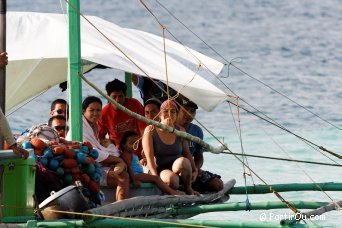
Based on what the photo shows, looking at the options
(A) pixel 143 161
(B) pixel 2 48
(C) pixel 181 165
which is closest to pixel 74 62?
(C) pixel 181 165

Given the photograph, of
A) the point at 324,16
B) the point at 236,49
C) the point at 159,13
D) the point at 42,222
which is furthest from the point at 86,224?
the point at 159,13

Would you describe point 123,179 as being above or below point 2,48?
below

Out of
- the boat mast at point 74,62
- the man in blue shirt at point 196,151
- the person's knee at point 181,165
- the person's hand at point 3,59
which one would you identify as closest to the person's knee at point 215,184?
the man in blue shirt at point 196,151

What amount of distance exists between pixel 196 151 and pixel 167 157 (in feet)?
3.57

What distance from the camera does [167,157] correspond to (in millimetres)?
13367

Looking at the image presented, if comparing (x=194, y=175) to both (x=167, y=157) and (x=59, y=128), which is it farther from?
(x=59, y=128)

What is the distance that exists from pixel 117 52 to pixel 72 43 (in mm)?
869

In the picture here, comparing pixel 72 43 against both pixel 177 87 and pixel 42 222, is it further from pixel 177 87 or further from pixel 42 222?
pixel 42 222

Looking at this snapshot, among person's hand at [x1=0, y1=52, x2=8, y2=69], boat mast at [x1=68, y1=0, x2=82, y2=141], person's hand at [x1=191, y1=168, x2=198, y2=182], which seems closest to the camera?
person's hand at [x1=0, y1=52, x2=8, y2=69]

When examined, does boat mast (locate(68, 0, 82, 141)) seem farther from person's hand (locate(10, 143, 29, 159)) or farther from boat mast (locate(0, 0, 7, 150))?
person's hand (locate(10, 143, 29, 159))

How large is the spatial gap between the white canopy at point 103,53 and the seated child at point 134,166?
0.69 m

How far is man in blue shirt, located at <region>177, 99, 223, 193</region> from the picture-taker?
46.0 ft

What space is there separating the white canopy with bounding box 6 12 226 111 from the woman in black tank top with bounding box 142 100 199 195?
571mm

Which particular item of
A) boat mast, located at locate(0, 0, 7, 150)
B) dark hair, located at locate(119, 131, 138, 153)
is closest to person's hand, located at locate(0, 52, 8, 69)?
boat mast, located at locate(0, 0, 7, 150)
